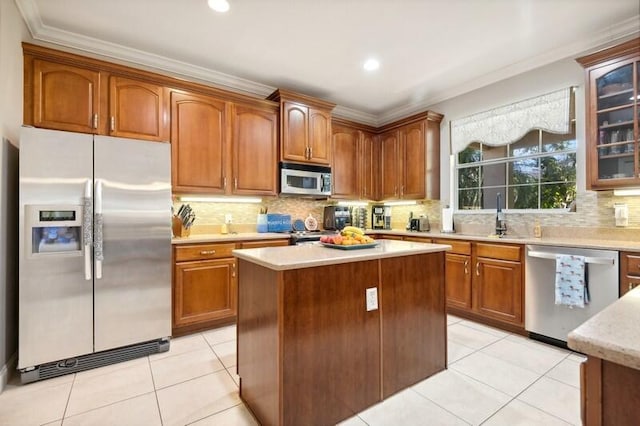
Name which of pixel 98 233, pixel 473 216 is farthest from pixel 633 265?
pixel 98 233

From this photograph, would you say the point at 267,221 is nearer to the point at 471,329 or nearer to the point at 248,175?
the point at 248,175

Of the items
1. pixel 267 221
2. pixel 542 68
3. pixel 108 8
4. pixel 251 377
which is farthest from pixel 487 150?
pixel 108 8

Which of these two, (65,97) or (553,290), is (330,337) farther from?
(65,97)

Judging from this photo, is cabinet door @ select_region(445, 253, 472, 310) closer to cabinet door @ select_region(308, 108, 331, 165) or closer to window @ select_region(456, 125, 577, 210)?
window @ select_region(456, 125, 577, 210)

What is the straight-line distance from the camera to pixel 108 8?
2.50m

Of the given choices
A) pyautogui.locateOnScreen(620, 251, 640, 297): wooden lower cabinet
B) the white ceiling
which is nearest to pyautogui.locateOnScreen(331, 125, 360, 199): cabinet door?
the white ceiling

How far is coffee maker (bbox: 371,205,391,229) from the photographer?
4965mm

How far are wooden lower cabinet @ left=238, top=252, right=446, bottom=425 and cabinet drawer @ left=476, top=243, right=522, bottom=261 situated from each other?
1269mm

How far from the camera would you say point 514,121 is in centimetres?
356

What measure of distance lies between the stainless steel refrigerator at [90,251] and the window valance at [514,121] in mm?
3576

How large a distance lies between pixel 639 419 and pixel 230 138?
358cm

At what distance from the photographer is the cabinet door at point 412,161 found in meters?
4.26

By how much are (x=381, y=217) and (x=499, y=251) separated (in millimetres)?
2135

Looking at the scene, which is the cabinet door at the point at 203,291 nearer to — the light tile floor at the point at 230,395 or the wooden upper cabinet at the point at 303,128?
the light tile floor at the point at 230,395
